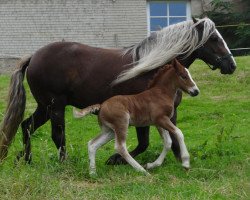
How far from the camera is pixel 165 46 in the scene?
7.18 metres

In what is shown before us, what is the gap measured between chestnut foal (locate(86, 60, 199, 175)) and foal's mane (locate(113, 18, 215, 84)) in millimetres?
190

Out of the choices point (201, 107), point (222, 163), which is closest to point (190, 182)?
point (222, 163)

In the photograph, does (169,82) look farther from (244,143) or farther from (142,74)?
(244,143)

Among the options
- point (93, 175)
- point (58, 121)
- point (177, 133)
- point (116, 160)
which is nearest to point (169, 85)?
point (177, 133)

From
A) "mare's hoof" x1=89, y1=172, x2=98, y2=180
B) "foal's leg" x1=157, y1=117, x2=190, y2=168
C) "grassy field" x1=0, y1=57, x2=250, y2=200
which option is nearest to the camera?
"grassy field" x1=0, y1=57, x2=250, y2=200

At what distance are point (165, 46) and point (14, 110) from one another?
6.43 feet

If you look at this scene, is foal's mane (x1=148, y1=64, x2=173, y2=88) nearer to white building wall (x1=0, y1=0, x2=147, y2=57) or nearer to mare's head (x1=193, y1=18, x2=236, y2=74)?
mare's head (x1=193, y1=18, x2=236, y2=74)

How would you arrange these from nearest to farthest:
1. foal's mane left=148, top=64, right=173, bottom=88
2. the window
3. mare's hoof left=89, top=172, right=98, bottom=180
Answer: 1. mare's hoof left=89, top=172, right=98, bottom=180
2. foal's mane left=148, top=64, right=173, bottom=88
3. the window

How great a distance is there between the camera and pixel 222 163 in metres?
7.27

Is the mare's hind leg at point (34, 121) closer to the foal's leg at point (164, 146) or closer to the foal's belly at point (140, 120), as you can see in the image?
the foal's belly at point (140, 120)

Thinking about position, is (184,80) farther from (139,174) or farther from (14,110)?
(14,110)

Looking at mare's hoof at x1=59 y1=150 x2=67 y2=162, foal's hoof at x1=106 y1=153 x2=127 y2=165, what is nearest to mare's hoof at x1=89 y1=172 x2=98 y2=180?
mare's hoof at x1=59 y1=150 x2=67 y2=162

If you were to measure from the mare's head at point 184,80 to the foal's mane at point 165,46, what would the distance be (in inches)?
8.5

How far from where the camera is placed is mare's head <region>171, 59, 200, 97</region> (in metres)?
6.91
